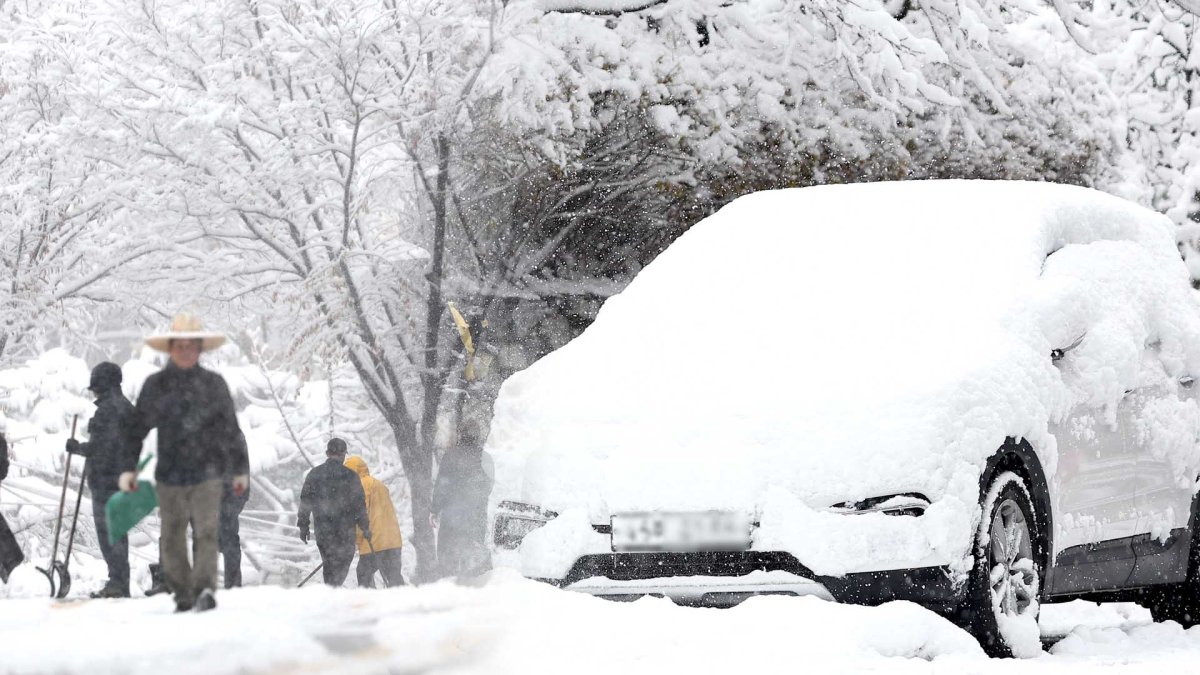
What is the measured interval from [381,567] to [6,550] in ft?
11.9

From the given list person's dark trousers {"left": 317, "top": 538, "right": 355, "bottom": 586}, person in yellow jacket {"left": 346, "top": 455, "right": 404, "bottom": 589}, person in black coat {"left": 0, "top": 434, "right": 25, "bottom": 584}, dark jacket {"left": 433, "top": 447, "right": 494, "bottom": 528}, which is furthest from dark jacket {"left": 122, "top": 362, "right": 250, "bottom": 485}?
dark jacket {"left": 433, "top": 447, "right": 494, "bottom": 528}

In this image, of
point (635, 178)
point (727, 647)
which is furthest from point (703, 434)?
point (635, 178)

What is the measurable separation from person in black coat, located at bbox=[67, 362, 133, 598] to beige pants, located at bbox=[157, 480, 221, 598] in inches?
4.8

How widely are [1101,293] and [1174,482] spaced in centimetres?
96

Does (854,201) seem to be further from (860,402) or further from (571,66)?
(571,66)

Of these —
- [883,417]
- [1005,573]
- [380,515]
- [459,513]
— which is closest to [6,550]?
[883,417]

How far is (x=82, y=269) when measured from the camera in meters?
11.3

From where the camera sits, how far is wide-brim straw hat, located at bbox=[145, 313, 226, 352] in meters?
2.38

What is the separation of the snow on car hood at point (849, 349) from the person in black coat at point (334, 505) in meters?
0.86

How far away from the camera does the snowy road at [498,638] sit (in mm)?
2373

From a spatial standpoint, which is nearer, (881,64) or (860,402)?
(860,402)

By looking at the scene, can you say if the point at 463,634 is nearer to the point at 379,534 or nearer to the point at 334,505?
the point at 334,505

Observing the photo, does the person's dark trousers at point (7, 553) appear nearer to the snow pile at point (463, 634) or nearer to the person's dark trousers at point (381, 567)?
the snow pile at point (463, 634)

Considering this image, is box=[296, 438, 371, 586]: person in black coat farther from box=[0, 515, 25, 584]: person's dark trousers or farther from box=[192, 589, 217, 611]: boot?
box=[192, 589, 217, 611]: boot
